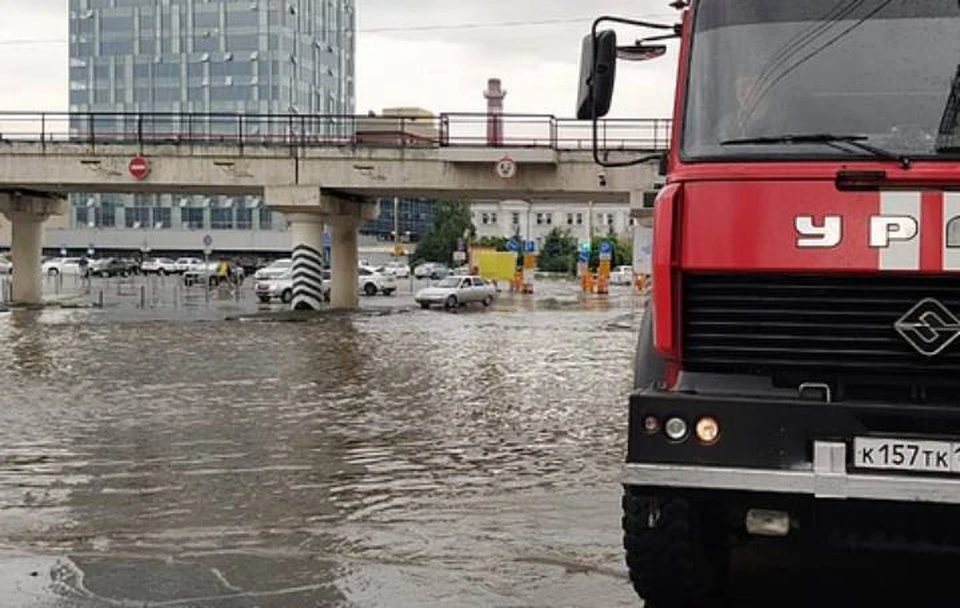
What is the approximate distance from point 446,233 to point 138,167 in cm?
7559

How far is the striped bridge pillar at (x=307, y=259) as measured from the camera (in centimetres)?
4312

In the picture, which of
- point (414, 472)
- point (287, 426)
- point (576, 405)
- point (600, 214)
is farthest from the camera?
point (600, 214)

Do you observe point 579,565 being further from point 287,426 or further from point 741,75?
point 287,426

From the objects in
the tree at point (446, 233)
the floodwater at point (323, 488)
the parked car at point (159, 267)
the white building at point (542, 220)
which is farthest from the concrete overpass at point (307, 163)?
the white building at point (542, 220)

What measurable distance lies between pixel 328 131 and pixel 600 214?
10822cm

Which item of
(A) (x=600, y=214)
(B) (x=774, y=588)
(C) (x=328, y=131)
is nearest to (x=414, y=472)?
(B) (x=774, y=588)

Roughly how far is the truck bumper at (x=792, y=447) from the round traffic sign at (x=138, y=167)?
125 feet

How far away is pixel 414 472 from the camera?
11.4 m

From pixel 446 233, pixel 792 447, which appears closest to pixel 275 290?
pixel 792 447

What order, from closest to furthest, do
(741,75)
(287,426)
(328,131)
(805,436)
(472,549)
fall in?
(805,436)
(741,75)
(472,549)
(287,426)
(328,131)

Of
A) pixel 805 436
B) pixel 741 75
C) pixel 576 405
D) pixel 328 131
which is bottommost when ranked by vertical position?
pixel 576 405

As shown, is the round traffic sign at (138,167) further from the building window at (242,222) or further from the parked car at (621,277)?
the building window at (242,222)

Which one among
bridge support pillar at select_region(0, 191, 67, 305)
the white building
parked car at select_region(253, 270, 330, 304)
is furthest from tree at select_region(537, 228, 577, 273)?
bridge support pillar at select_region(0, 191, 67, 305)

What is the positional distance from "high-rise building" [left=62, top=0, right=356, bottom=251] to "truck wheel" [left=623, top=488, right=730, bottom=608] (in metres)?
111
